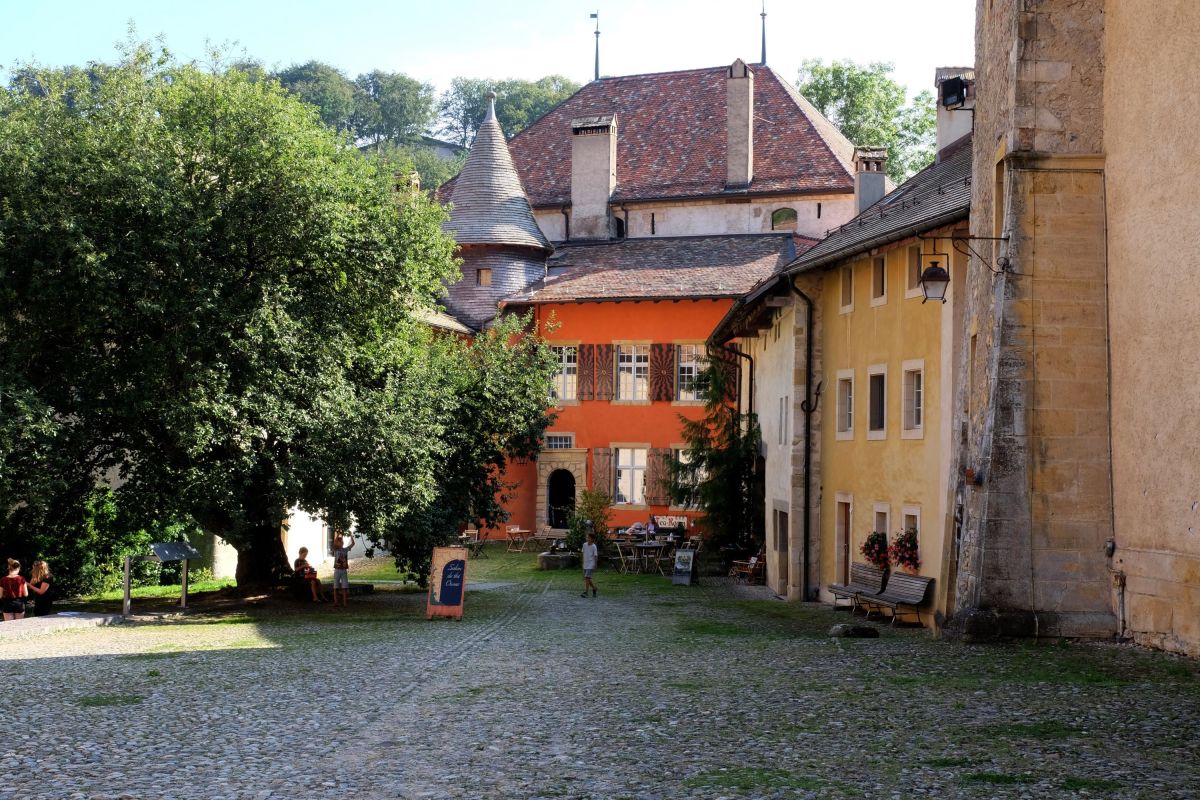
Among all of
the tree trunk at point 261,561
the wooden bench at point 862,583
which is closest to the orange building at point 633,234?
the tree trunk at point 261,561

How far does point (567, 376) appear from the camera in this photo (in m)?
43.8

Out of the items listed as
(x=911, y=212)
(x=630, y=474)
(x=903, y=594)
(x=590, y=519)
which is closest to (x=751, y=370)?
(x=590, y=519)

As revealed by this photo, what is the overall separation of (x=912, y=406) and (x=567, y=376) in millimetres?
23058

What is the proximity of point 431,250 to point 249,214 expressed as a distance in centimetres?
335

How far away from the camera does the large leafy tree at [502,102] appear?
97.9 meters

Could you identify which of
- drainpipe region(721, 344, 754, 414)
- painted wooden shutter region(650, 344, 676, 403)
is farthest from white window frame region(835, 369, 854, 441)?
painted wooden shutter region(650, 344, 676, 403)

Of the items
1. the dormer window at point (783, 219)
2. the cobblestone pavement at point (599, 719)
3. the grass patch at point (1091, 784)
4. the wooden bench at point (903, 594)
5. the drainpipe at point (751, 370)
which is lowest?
the cobblestone pavement at point (599, 719)

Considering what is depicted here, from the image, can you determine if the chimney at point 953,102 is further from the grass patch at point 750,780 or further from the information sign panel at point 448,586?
the grass patch at point 750,780

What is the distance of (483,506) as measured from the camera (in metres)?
26.4

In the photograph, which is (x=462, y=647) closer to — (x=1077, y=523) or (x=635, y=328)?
(x=1077, y=523)

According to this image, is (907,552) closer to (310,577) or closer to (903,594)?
(903,594)

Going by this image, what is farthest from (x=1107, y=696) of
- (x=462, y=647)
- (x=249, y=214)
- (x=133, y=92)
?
(x=133, y=92)

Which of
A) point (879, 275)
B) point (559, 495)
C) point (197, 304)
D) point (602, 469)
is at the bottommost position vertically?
point (559, 495)

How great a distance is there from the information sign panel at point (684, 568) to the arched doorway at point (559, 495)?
41.5 feet
